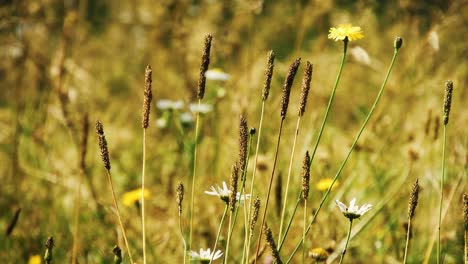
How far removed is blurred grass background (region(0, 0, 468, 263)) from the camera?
5.35 feet

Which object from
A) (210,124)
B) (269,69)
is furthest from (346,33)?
(210,124)

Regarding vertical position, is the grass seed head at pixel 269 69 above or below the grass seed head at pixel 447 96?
above

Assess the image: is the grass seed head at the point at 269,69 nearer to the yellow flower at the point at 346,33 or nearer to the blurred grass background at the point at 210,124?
the yellow flower at the point at 346,33

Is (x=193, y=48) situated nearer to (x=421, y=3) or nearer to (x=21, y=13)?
(x=21, y=13)

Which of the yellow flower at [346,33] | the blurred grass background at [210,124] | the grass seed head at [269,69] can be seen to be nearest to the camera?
the grass seed head at [269,69]

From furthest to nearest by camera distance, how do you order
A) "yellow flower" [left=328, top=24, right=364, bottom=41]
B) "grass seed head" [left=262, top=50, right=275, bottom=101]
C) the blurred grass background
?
the blurred grass background → "yellow flower" [left=328, top=24, right=364, bottom=41] → "grass seed head" [left=262, top=50, right=275, bottom=101]

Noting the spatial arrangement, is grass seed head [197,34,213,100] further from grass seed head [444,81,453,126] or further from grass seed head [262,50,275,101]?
grass seed head [444,81,453,126]

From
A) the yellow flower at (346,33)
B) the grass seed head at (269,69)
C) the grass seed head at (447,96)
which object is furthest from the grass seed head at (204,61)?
the grass seed head at (447,96)

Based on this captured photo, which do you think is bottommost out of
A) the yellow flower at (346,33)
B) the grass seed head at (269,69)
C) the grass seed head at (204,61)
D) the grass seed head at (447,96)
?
the grass seed head at (447,96)

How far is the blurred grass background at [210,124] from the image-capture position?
1631mm

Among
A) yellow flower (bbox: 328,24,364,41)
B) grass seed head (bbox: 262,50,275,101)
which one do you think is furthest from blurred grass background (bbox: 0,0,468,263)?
grass seed head (bbox: 262,50,275,101)

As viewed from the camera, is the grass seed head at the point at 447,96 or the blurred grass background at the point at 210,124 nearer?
the grass seed head at the point at 447,96

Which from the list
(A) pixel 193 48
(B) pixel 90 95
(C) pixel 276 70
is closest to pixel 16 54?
(B) pixel 90 95

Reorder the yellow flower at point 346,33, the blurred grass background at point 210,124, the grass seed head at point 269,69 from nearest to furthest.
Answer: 1. the grass seed head at point 269,69
2. the yellow flower at point 346,33
3. the blurred grass background at point 210,124
